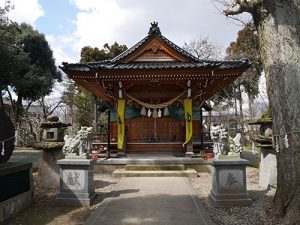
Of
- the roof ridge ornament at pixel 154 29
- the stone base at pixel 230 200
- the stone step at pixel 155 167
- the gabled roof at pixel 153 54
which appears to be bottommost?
the stone base at pixel 230 200

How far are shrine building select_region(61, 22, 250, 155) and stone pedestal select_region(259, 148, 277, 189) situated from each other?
4292 mm

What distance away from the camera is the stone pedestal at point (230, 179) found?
23.5 feet

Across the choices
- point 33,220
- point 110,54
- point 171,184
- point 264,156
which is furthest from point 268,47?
point 110,54

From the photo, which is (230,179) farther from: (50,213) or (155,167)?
(155,167)

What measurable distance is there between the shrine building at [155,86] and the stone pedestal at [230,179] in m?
5.88

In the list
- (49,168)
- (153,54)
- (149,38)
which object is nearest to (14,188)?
(49,168)

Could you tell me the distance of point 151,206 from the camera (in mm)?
6949

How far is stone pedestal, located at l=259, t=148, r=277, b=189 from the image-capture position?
28.6 ft

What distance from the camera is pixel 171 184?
31.7ft

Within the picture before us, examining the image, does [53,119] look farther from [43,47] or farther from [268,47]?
[43,47]

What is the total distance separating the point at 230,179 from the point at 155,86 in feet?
26.8

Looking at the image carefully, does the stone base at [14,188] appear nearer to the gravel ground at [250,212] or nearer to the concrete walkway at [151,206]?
the concrete walkway at [151,206]

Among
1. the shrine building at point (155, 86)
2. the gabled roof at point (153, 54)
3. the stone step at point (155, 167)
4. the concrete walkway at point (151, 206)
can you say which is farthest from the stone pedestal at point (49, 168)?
the gabled roof at point (153, 54)

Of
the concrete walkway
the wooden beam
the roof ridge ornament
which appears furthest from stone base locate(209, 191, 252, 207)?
the roof ridge ornament
